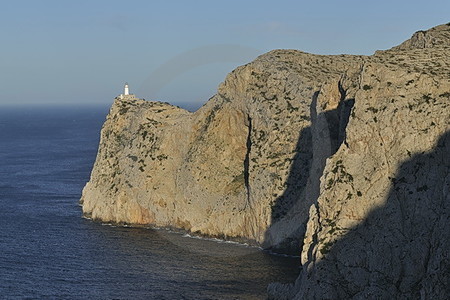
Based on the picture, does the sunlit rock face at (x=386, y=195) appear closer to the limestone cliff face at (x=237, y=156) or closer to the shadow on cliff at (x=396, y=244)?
the shadow on cliff at (x=396, y=244)

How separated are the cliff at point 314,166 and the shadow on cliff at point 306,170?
153mm

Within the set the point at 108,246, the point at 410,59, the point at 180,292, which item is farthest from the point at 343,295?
the point at 108,246

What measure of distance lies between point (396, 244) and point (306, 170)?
32280mm

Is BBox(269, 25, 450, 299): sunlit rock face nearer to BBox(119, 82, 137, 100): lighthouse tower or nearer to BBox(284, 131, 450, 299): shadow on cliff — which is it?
BBox(284, 131, 450, 299): shadow on cliff

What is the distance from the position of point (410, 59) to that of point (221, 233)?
36187mm

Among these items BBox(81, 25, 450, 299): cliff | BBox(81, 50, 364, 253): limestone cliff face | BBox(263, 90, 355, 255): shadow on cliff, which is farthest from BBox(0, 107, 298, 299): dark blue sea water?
BBox(81, 25, 450, 299): cliff

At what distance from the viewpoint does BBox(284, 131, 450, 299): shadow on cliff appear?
55312mm

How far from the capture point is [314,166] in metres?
83.2

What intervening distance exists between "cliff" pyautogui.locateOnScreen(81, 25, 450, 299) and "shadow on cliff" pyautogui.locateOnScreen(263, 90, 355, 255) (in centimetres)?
15

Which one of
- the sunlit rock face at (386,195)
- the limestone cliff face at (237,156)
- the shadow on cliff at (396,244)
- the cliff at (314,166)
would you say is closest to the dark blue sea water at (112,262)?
the limestone cliff face at (237,156)

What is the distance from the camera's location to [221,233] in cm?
9356

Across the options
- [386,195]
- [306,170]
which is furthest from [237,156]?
[386,195]

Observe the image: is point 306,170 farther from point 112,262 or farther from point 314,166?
point 112,262

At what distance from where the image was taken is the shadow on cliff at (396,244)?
2178 inches
